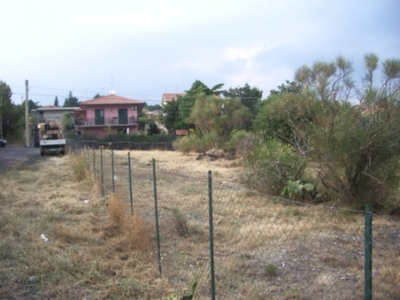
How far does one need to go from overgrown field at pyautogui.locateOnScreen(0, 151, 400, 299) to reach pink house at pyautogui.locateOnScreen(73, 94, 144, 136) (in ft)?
145

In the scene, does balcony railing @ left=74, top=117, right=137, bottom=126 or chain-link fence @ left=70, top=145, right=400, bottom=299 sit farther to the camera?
balcony railing @ left=74, top=117, right=137, bottom=126

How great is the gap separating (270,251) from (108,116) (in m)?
49.9

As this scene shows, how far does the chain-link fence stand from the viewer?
489cm

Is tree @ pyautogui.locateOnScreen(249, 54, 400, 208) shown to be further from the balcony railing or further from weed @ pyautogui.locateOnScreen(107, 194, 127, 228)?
the balcony railing

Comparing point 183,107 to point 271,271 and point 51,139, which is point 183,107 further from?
point 271,271

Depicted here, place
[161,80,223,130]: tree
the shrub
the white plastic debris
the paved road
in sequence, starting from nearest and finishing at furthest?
the white plastic debris, the paved road, the shrub, [161,80,223,130]: tree

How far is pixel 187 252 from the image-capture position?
6484 mm

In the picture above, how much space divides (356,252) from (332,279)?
1.43 meters

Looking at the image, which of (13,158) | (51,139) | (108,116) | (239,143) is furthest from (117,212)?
(108,116)

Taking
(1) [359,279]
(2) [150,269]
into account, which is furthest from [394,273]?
(2) [150,269]

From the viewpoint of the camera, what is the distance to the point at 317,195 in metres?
10.7

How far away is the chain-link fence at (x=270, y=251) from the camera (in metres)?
4.89

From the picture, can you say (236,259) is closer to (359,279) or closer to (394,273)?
(359,279)

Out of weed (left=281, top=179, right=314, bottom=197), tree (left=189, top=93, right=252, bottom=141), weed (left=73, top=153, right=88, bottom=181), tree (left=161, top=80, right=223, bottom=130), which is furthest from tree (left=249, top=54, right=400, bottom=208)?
tree (left=161, top=80, right=223, bottom=130)
